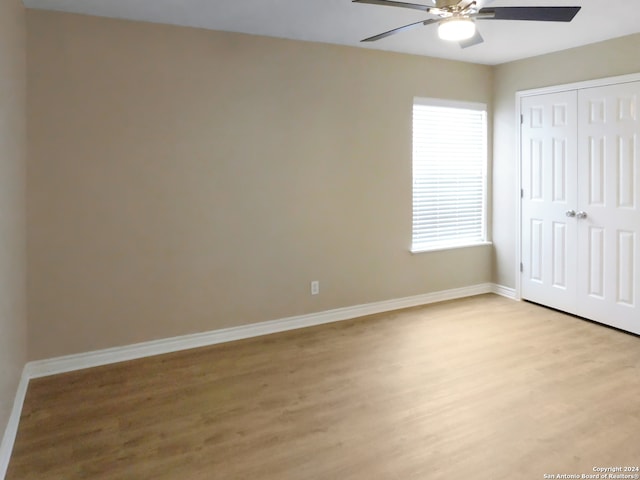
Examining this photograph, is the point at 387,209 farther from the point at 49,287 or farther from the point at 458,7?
the point at 49,287

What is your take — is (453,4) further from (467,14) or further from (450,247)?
(450,247)

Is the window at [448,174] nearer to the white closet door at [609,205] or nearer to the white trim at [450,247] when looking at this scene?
the white trim at [450,247]

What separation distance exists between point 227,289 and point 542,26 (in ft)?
10.8

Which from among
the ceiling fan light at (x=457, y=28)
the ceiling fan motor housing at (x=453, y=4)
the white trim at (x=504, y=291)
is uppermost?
the ceiling fan motor housing at (x=453, y=4)

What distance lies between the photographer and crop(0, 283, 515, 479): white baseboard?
284cm

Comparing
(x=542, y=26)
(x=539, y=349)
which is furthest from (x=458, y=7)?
(x=539, y=349)

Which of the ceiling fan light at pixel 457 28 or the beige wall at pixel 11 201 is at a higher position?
the ceiling fan light at pixel 457 28

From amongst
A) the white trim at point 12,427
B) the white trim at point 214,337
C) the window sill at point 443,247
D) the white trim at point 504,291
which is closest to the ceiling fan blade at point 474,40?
the window sill at point 443,247

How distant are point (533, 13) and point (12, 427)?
3537 mm

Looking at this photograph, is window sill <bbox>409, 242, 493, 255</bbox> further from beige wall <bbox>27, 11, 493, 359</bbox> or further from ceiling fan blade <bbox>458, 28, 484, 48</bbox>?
ceiling fan blade <bbox>458, 28, 484, 48</bbox>

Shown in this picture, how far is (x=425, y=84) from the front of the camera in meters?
4.82

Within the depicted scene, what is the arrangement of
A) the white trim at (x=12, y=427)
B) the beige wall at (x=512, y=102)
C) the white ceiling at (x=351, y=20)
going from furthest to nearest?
1. the beige wall at (x=512, y=102)
2. the white ceiling at (x=351, y=20)
3. the white trim at (x=12, y=427)

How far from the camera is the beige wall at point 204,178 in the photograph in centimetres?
337

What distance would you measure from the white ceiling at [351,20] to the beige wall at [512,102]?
0.16 m
